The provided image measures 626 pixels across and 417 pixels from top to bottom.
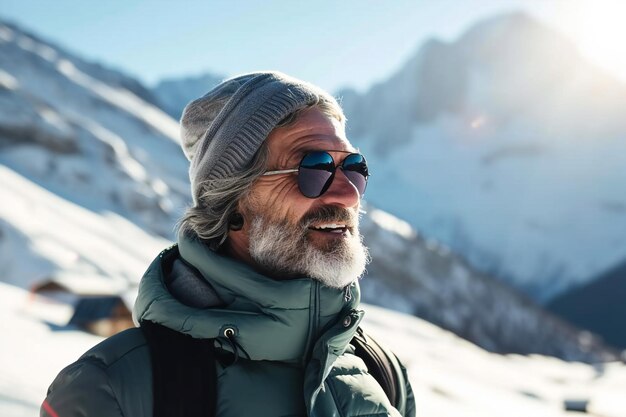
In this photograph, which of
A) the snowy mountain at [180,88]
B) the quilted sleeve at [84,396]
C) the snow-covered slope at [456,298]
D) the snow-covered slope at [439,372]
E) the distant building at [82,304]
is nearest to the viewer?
the quilted sleeve at [84,396]

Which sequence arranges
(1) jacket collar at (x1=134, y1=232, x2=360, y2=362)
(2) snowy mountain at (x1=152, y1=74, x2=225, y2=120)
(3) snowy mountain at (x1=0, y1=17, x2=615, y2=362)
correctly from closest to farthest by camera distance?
(1) jacket collar at (x1=134, y1=232, x2=360, y2=362)
(3) snowy mountain at (x1=0, y1=17, x2=615, y2=362)
(2) snowy mountain at (x1=152, y1=74, x2=225, y2=120)

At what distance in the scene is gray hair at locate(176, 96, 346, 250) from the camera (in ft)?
6.98

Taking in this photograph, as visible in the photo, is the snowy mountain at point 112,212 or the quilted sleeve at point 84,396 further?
the snowy mountain at point 112,212

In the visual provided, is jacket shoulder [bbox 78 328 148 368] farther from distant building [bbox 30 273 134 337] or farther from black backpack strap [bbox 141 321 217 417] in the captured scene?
distant building [bbox 30 273 134 337]

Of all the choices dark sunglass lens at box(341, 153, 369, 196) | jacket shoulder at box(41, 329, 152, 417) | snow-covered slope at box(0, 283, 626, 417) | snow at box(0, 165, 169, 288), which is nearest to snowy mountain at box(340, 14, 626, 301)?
snow-covered slope at box(0, 283, 626, 417)

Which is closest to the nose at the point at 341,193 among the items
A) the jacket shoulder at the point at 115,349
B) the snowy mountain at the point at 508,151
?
the jacket shoulder at the point at 115,349

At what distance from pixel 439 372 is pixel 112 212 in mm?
26961

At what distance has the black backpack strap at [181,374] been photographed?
1522mm

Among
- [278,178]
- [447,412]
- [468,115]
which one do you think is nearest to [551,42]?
[468,115]

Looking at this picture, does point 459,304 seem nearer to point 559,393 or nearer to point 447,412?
point 559,393

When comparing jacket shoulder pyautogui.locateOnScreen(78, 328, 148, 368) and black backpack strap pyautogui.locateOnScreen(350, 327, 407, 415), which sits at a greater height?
black backpack strap pyautogui.locateOnScreen(350, 327, 407, 415)

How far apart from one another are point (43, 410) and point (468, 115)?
126m

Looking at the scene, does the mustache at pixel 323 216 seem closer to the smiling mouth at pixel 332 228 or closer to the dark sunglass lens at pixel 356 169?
the smiling mouth at pixel 332 228

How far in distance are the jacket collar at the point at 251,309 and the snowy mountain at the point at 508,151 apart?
87.4 m
